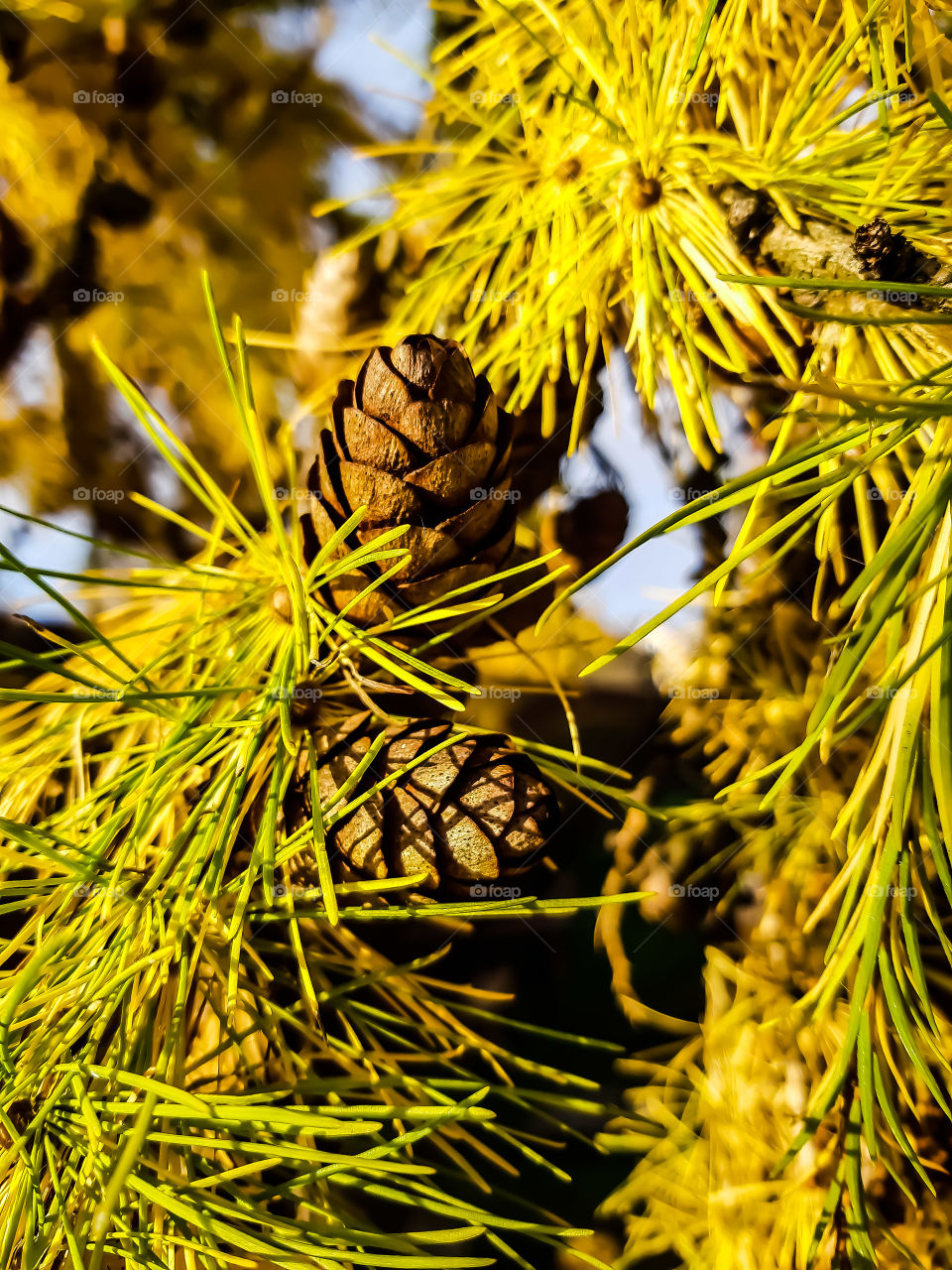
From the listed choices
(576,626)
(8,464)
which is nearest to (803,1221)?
(576,626)

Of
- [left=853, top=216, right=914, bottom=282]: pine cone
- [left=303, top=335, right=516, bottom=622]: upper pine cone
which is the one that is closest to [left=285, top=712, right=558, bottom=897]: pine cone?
[left=303, top=335, right=516, bottom=622]: upper pine cone

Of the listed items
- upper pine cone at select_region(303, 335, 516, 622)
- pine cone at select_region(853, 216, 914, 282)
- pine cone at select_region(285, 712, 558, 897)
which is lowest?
pine cone at select_region(285, 712, 558, 897)

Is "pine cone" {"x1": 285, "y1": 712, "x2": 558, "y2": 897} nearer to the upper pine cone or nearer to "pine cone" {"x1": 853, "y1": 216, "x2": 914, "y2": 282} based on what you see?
the upper pine cone

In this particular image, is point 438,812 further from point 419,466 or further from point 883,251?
point 883,251

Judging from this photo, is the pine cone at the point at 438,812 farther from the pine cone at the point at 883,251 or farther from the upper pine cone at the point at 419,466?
the pine cone at the point at 883,251

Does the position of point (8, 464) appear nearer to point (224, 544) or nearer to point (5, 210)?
point (5, 210)

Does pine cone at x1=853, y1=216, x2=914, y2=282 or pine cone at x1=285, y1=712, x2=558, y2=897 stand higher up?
pine cone at x1=853, y1=216, x2=914, y2=282
